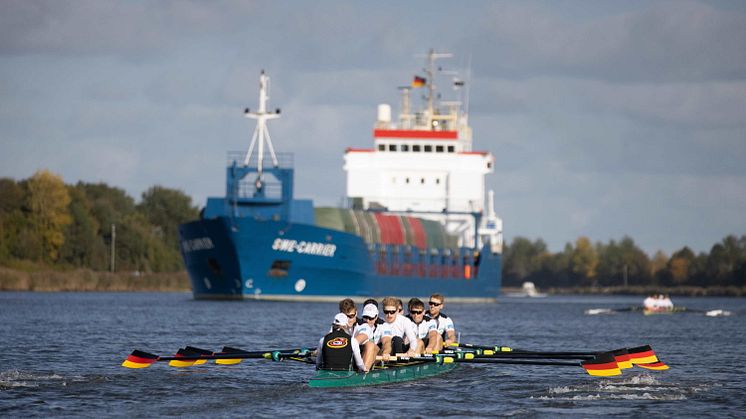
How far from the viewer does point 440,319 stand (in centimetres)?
2853

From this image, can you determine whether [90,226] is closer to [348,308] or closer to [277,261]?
[277,261]

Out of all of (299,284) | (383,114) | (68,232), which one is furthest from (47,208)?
(299,284)

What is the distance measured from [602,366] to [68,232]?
306ft

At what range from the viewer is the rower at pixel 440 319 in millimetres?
27859

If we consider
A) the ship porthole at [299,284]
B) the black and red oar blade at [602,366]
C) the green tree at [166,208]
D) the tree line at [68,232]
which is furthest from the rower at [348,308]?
the green tree at [166,208]

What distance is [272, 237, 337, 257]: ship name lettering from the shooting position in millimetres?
64375

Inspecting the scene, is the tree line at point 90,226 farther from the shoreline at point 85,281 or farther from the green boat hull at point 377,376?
the green boat hull at point 377,376

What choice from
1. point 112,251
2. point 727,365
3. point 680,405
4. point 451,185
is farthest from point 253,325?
point 112,251

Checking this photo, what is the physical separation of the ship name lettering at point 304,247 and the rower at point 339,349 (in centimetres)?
4036

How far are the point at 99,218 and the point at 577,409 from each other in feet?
345

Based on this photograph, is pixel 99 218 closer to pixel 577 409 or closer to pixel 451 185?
pixel 451 185

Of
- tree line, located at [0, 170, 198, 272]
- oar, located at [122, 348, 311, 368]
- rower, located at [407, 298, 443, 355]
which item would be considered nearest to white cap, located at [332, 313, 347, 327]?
oar, located at [122, 348, 311, 368]

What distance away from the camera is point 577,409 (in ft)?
76.9

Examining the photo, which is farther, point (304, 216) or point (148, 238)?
point (148, 238)
